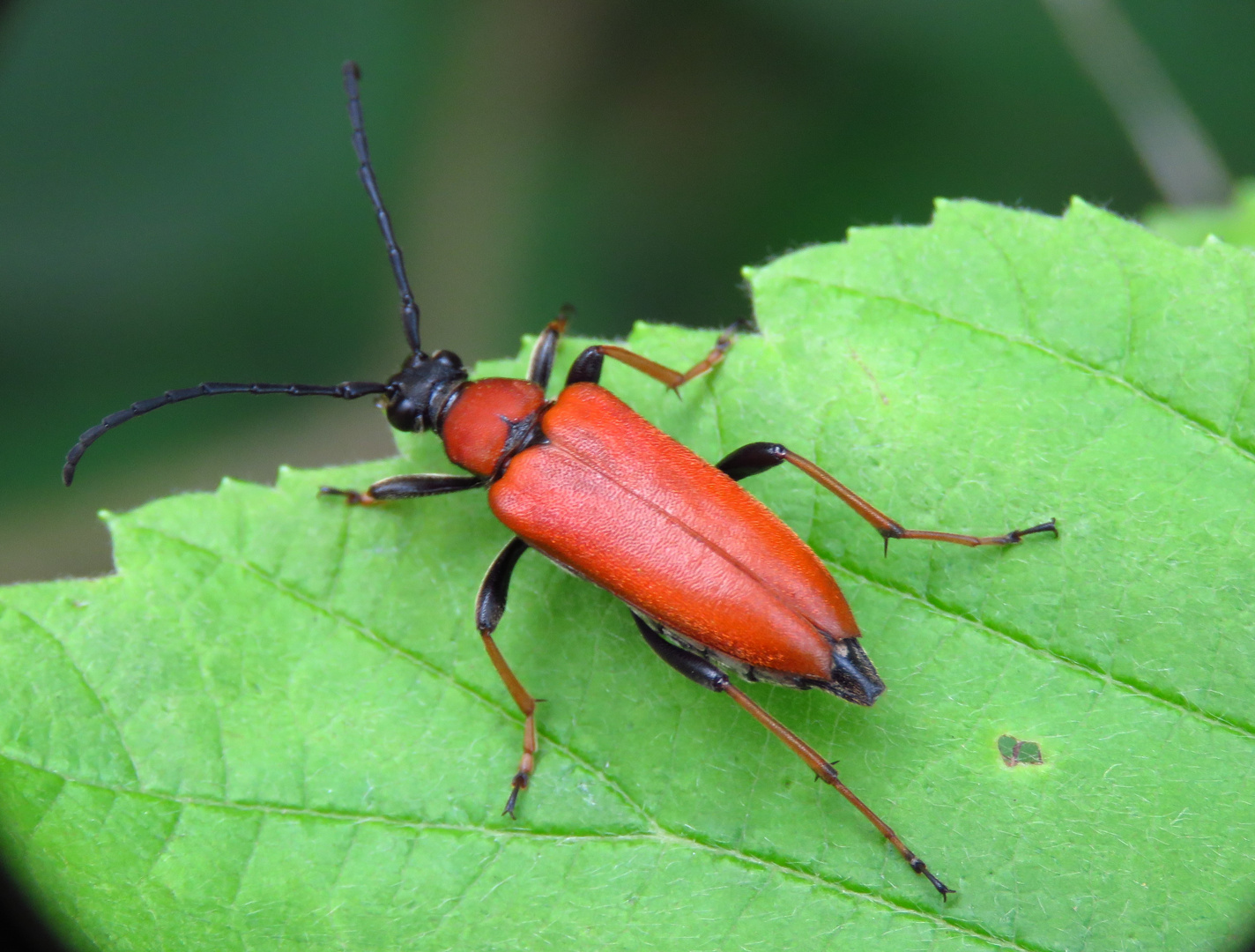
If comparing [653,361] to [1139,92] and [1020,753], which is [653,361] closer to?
[1020,753]

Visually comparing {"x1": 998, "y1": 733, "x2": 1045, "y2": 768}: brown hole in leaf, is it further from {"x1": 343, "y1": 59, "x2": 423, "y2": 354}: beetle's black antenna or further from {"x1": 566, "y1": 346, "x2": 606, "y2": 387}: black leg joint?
{"x1": 343, "y1": 59, "x2": 423, "y2": 354}: beetle's black antenna

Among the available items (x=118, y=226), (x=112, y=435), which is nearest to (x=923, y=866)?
(x=112, y=435)

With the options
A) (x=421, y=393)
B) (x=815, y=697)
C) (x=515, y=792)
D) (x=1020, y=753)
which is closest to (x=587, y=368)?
(x=421, y=393)

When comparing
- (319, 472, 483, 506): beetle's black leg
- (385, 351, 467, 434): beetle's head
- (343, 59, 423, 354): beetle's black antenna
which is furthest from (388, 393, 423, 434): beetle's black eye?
(343, 59, 423, 354): beetle's black antenna

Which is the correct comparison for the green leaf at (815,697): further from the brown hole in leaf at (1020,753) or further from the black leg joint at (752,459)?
the black leg joint at (752,459)

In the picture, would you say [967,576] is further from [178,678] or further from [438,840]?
[178,678]
